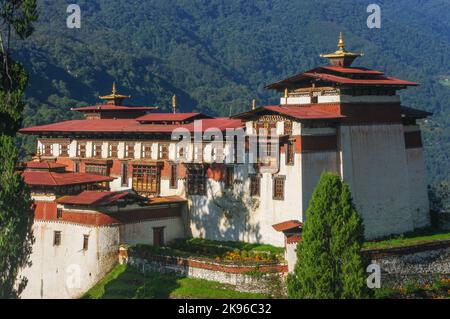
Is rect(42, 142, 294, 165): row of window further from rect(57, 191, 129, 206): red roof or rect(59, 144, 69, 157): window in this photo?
rect(57, 191, 129, 206): red roof

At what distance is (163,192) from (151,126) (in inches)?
185

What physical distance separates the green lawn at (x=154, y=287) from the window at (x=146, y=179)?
9.32 m

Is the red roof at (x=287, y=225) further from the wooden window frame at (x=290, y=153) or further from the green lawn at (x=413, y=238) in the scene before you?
the green lawn at (x=413, y=238)

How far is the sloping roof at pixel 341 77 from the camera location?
4816 centimetres

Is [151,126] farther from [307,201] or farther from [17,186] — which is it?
[17,186]

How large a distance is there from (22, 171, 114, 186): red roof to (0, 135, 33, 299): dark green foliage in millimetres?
9961

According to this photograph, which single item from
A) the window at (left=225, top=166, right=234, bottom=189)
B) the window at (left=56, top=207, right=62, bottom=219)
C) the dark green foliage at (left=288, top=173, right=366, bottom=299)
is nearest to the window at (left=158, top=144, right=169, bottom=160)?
the window at (left=225, top=166, right=234, bottom=189)

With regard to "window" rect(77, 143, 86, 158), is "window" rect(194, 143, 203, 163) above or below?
below

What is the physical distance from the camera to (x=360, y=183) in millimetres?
48688

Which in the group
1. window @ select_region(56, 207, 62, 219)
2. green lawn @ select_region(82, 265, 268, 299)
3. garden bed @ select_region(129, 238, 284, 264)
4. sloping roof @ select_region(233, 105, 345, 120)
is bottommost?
green lawn @ select_region(82, 265, 268, 299)

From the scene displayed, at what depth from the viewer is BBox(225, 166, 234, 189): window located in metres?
49.6

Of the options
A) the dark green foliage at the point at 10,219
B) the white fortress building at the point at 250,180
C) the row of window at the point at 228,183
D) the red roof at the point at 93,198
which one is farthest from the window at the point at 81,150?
the dark green foliage at the point at 10,219

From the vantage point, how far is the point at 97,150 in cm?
5728

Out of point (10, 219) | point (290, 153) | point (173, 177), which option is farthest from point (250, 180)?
point (10, 219)
